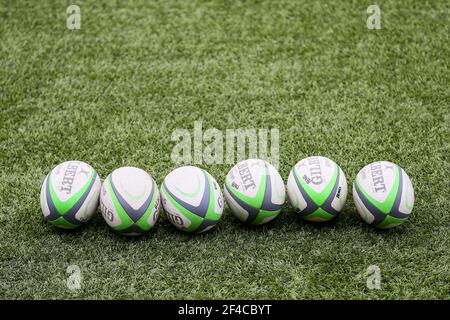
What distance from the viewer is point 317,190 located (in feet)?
11.2

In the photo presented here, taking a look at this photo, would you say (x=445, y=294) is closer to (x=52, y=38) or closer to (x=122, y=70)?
(x=122, y=70)

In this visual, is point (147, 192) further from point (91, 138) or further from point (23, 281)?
point (91, 138)

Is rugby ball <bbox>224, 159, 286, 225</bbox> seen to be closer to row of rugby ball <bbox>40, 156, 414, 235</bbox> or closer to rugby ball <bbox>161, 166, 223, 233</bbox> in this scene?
row of rugby ball <bbox>40, 156, 414, 235</bbox>

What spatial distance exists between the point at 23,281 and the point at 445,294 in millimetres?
2306

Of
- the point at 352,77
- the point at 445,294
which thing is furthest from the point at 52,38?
the point at 445,294

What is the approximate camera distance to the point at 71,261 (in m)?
3.40

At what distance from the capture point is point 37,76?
5.24 m

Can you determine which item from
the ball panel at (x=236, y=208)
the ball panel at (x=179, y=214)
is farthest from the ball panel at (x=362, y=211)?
the ball panel at (x=179, y=214)

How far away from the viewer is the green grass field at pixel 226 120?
3307mm

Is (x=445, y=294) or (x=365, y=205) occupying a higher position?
(x=365, y=205)

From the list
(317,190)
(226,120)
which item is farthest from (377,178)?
(226,120)

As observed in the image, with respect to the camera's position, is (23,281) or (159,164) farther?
(159,164)
